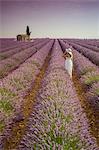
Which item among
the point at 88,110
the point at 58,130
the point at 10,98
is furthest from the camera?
the point at 88,110

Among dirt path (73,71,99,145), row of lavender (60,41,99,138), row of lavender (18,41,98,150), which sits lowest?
dirt path (73,71,99,145)

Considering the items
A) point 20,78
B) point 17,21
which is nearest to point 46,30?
point 17,21

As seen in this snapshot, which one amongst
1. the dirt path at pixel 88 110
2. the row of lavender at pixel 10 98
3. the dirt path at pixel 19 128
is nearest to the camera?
the dirt path at pixel 19 128

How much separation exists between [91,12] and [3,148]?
3699 centimetres

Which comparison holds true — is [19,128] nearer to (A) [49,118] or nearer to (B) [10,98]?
(B) [10,98]

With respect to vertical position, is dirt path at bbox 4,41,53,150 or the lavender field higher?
the lavender field

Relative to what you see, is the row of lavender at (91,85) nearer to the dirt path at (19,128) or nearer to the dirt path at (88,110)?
the dirt path at (88,110)

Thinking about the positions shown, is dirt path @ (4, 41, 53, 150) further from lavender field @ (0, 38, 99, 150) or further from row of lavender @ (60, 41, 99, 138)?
row of lavender @ (60, 41, 99, 138)

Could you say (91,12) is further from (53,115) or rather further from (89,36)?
(53,115)

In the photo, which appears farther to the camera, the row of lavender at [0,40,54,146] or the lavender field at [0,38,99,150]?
the row of lavender at [0,40,54,146]

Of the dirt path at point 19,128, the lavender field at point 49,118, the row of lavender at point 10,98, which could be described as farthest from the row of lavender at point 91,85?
Answer: the row of lavender at point 10,98

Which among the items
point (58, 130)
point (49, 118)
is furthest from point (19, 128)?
point (58, 130)

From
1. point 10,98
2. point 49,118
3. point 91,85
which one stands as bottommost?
point 91,85

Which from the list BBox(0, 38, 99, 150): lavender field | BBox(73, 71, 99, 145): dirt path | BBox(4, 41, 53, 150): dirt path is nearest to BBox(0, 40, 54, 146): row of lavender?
BBox(0, 38, 99, 150): lavender field
